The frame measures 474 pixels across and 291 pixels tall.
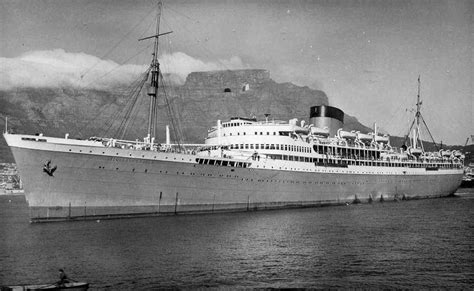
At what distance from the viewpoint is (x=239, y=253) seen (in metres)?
18.8

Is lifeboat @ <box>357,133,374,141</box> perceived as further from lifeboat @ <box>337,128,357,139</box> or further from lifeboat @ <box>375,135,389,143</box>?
lifeboat @ <box>375,135,389,143</box>

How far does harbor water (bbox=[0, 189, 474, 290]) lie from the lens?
14977 millimetres

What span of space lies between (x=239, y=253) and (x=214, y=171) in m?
12.6

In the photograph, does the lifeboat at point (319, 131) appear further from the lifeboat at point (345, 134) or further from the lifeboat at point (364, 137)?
the lifeboat at point (364, 137)

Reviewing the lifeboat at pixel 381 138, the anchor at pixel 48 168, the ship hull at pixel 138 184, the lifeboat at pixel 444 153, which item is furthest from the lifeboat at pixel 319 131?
the lifeboat at pixel 444 153

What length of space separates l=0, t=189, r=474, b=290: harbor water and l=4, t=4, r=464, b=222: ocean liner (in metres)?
1.77

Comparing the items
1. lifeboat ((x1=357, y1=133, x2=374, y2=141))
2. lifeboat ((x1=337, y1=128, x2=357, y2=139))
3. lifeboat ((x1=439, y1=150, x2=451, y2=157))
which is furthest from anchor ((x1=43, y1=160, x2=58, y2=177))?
lifeboat ((x1=439, y1=150, x2=451, y2=157))

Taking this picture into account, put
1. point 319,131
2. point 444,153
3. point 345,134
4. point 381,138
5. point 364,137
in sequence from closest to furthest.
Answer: point 319,131
point 345,134
point 364,137
point 381,138
point 444,153

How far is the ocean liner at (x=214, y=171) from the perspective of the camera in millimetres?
25906

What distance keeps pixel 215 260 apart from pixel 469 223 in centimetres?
1978

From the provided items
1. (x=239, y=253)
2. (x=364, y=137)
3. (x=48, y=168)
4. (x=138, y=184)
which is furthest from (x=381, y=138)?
(x=48, y=168)

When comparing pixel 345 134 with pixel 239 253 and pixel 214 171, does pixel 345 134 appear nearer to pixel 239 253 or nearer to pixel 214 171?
pixel 214 171

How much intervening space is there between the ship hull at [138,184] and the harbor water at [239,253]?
129 centimetres

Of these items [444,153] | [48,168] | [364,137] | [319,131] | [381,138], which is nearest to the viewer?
[48,168]
